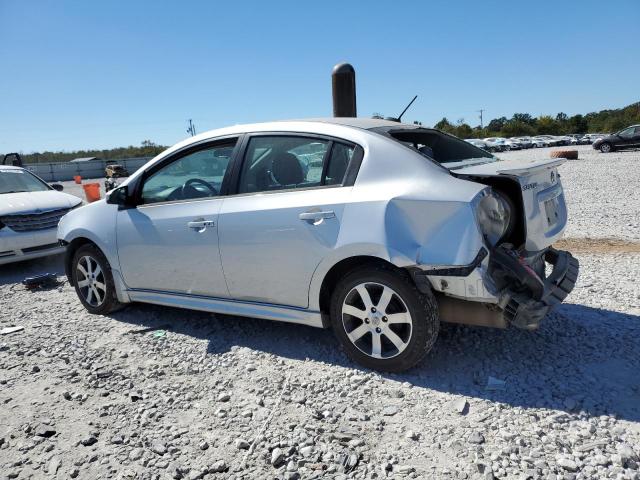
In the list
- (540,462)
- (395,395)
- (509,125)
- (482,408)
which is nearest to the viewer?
(540,462)

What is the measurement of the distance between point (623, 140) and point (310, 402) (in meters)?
32.1

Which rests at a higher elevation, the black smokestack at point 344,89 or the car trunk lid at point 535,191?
the black smokestack at point 344,89

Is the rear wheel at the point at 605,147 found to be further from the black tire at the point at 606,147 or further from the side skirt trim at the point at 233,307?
the side skirt trim at the point at 233,307

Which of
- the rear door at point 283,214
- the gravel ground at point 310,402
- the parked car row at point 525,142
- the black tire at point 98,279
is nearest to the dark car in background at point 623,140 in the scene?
the parked car row at point 525,142

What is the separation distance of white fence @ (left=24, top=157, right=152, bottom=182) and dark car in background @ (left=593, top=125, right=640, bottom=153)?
36.5 metres

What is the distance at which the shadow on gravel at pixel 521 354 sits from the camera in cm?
298

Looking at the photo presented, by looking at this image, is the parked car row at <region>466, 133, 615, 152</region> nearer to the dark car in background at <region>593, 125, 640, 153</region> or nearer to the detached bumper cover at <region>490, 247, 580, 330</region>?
the dark car in background at <region>593, 125, 640, 153</region>

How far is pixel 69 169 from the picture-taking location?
149 feet

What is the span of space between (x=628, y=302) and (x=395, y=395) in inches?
103

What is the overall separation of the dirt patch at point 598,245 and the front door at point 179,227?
15.5 feet

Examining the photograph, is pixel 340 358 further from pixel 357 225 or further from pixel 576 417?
pixel 576 417

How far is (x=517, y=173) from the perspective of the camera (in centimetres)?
307

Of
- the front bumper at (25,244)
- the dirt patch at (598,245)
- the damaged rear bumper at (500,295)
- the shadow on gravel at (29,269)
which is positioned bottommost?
the dirt patch at (598,245)

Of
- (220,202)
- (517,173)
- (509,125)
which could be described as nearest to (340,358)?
(220,202)
